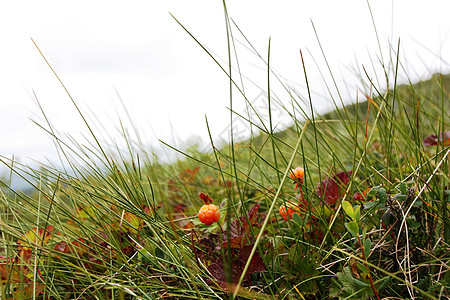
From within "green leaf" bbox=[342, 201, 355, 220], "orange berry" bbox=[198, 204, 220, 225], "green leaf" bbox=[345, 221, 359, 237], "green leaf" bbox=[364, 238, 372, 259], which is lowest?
"green leaf" bbox=[364, 238, 372, 259]

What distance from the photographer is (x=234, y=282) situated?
2.51 ft

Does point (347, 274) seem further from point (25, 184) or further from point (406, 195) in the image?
point (25, 184)

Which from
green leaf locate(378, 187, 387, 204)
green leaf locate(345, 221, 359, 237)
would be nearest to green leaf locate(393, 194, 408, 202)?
green leaf locate(378, 187, 387, 204)

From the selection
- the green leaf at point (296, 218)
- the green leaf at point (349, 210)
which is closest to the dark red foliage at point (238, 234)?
the green leaf at point (296, 218)

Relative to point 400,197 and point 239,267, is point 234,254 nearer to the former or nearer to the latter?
point 239,267

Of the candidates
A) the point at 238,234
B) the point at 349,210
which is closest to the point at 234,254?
the point at 238,234

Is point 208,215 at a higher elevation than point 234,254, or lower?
higher

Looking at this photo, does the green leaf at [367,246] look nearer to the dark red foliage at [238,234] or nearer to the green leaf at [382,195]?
the green leaf at [382,195]

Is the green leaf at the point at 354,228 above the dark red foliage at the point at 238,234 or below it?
below

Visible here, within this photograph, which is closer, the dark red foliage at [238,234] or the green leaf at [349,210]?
the green leaf at [349,210]

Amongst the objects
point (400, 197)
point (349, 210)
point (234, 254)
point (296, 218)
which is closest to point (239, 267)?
point (234, 254)

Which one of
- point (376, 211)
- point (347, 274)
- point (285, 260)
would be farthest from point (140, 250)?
point (376, 211)

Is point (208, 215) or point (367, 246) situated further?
point (208, 215)

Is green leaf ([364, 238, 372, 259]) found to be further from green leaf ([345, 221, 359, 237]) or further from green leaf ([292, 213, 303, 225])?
green leaf ([292, 213, 303, 225])
